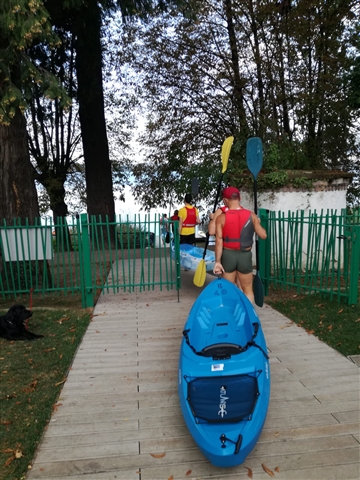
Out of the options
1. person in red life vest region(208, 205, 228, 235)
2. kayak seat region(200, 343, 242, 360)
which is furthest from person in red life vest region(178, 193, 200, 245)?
kayak seat region(200, 343, 242, 360)

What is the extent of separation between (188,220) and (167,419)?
22.3 feet

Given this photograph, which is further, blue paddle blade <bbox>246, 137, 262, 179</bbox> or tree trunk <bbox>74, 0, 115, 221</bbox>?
tree trunk <bbox>74, 0, 115, 221</bbox>

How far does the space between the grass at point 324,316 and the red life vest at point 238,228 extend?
170 cm

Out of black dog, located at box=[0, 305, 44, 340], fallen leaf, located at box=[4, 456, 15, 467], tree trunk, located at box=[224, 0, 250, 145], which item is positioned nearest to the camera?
fallen leaf, located at box=[4, 456, 15, 467]

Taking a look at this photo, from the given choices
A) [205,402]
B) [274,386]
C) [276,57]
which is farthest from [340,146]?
[205,402]

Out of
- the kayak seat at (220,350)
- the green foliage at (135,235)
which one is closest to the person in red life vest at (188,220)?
the green foliage at (135,235)

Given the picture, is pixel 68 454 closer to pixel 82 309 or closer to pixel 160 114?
pixel 82 309

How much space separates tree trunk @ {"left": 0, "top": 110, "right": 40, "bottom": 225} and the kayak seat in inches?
237

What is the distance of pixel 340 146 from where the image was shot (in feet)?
59.7

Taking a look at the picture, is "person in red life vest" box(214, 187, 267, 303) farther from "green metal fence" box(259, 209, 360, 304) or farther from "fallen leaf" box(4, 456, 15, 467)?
"fallen leaf" box(4, 456, 15, 467)

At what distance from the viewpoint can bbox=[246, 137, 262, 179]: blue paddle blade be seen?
22.9 ft

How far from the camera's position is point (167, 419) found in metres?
3.67

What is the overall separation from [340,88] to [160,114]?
8021 millimetres

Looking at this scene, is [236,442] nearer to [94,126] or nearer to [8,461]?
[8,461]
